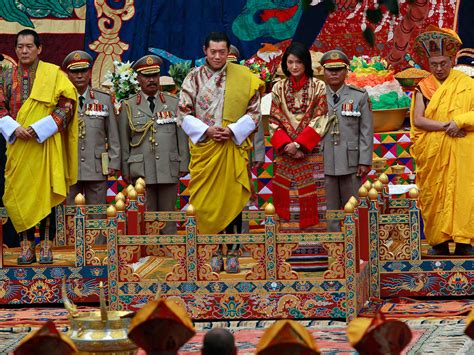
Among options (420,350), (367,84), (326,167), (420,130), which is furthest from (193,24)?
(420,350)

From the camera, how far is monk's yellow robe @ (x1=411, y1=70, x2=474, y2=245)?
1153 cm

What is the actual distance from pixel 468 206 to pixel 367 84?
322 cm

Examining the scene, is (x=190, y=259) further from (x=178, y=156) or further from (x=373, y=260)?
(x=178, y=156)

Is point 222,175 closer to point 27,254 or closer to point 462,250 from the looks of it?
point 27,254

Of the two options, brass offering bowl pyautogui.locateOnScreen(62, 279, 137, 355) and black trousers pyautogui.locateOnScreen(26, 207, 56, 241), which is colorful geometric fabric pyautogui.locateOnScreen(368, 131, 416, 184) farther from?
brass offering bowl pyautogui.locateOnScreen(62, 279, 137, 355)

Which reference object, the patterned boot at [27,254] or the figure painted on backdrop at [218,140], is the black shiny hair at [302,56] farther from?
the patterned boot at [27,254]

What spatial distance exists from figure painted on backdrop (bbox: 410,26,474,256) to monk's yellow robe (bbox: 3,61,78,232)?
9.39 ft

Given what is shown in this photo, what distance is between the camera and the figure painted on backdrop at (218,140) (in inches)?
441

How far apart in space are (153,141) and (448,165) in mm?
3075

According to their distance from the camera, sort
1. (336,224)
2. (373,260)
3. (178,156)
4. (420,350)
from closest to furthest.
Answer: (420,350)
(373,260)
(336,224)
(178,156)

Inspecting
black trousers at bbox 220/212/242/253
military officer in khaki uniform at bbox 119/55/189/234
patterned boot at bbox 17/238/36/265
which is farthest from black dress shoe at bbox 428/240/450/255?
patterned boot at bbox 17/238/36/265

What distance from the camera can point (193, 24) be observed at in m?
15.7

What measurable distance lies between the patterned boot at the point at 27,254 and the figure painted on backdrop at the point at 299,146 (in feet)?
6.70

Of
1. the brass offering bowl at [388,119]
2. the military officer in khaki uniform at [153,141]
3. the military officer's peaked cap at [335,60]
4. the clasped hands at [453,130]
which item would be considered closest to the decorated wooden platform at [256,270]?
the clasped hands at [453,130]
